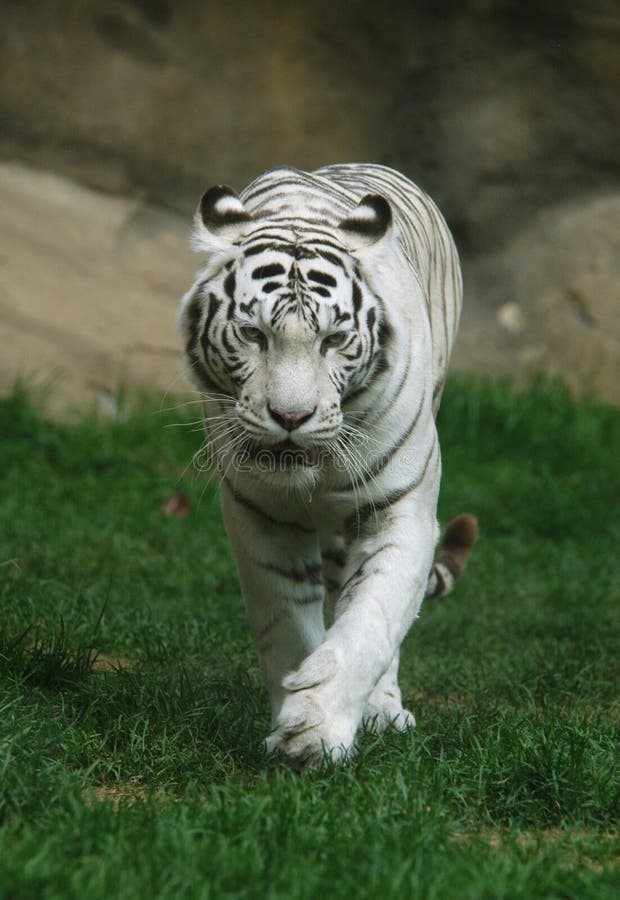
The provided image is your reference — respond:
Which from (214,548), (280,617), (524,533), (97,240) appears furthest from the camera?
(97,240)

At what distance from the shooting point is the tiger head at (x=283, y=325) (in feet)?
9.41

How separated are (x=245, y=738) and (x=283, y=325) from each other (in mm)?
1061

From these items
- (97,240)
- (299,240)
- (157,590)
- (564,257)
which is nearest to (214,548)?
(157,590)

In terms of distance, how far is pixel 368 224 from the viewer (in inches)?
126

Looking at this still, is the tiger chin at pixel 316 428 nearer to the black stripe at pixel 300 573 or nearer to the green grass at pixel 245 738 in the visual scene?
the black stripe at pixel 300 573

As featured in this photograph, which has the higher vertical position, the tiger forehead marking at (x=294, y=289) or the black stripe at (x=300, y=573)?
the tiger forehead marking at (x=294, y=289)

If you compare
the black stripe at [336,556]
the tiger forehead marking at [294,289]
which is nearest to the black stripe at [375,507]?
the black stripe at [336,556]

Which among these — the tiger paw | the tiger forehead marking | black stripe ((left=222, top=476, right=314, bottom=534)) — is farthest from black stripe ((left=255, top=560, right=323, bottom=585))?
the tiger forehead marking

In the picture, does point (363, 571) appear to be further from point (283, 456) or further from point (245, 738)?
point (245, 738)

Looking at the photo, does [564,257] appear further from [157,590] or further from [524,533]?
[157,590]

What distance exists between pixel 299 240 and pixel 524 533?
13.0 feet

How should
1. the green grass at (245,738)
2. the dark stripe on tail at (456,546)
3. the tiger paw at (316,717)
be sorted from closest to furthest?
1. the green grass at (245,738)
2. the tiger paw at (316,717)
3. the dark stripe on tail at (456,546)

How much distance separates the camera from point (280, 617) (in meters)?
3.31

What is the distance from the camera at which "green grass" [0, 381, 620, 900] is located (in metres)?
2.26
